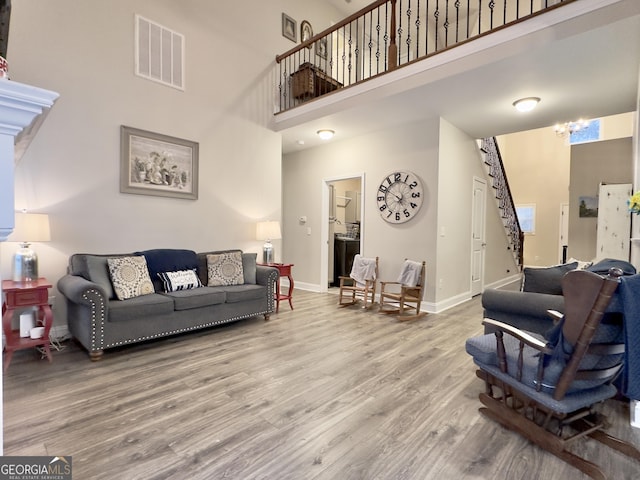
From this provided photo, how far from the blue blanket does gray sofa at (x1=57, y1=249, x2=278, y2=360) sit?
3.25 metres

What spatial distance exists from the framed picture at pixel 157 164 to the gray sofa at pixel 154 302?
2.65 ft

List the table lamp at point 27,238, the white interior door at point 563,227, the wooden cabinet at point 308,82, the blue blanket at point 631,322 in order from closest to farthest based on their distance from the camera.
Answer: the blue blanket at point 631,322 → the table lamp at point 27,238 → the wooden cabinet at point 308,82 → the white interior door at point 563,227

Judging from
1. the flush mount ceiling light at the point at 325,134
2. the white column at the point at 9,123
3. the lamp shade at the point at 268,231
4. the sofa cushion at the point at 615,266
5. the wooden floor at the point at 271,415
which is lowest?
the wooden floor at the point at 271,415

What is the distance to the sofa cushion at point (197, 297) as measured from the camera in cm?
332

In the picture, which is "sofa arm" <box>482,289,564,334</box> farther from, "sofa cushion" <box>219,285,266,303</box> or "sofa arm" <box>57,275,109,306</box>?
"sofa arm" <box>57,275,109,306</box>

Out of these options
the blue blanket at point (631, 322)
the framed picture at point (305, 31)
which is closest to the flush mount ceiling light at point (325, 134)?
the framed picture at point (305, 31)

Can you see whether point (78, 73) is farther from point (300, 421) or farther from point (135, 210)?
point (300, 421)

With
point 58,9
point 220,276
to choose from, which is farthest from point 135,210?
point 58,9

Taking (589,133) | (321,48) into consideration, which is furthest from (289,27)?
(589,133)

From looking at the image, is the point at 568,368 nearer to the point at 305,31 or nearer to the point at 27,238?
the point at 27,238

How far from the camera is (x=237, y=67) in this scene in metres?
4.82

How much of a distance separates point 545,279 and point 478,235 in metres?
3.39

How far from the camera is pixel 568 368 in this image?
1.58 meters

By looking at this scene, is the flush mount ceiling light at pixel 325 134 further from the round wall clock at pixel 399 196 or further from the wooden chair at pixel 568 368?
the wooden chair at pixel 568 368
